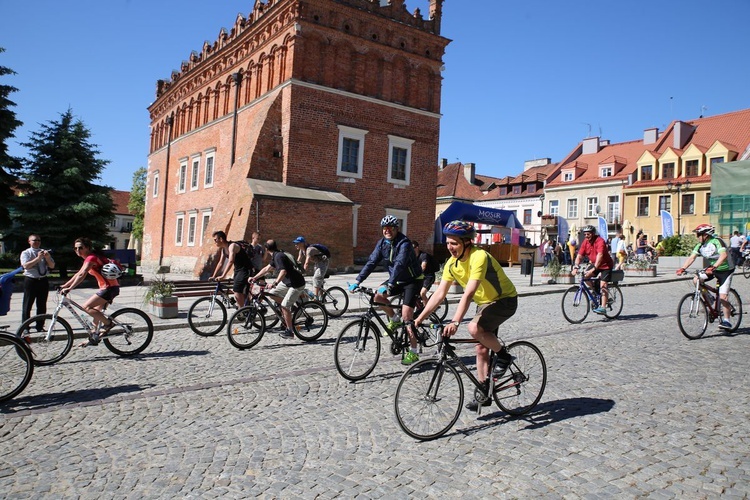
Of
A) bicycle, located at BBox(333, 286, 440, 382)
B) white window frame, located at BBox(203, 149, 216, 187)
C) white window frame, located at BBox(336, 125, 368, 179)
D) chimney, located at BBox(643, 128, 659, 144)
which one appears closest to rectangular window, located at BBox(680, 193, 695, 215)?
chimney, located at BBox(643, 128, 659, 144)

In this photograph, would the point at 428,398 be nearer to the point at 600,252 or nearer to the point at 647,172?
the point at 600,252

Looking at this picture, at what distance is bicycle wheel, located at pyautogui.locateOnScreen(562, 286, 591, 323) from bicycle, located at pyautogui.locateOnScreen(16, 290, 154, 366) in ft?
25.9

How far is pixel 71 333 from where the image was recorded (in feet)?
25.1

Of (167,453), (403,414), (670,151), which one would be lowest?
(167,453)

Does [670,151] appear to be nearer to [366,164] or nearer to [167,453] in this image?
[366,164]

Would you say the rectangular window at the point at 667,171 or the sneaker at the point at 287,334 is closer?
the sneaker at the point at 287,334

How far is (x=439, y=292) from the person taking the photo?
493 cm

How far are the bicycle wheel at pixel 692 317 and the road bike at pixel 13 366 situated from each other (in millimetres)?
9441

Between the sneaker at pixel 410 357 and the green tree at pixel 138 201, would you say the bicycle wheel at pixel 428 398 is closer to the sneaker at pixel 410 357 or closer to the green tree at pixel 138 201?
the sneaker at pixel 410 357

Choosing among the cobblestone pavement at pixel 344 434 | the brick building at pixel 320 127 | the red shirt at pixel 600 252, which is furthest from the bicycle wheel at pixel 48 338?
the brick building at pixel 320 127

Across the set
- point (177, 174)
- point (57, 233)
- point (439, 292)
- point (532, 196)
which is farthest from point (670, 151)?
point (439, 292)

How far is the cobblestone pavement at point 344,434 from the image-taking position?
375 cm

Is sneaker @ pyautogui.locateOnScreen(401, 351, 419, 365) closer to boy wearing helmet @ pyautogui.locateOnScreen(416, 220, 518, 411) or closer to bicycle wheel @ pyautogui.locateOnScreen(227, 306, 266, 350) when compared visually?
boy wearing helmet @ pyautogui.locateOnScreen(416, 220, 518, 411)

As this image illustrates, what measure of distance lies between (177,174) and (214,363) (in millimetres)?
32344
